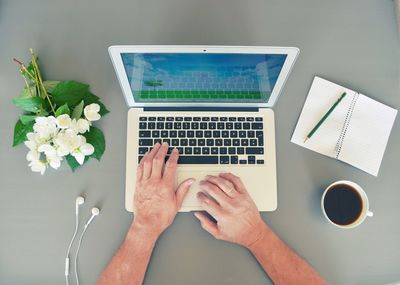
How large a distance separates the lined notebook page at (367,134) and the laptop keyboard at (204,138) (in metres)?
0.24

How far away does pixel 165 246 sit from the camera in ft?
2.85

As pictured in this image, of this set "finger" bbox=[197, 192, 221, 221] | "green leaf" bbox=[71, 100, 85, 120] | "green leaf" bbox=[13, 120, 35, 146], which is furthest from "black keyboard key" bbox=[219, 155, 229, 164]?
"green leaf" bbox=[13, 120, 35, 146]

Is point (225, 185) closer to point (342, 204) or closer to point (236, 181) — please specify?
point (236, 181)

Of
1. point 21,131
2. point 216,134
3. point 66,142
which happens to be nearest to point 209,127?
point 216,134

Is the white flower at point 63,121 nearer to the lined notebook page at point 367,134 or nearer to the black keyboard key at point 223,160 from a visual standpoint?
the black keyboard key at point 223,160

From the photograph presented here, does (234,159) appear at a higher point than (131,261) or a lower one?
higher

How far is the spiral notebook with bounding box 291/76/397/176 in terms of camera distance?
92 cm

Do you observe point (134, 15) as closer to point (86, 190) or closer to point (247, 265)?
point (86, 190)

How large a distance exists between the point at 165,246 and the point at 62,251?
0.26m

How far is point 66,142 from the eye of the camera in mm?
748

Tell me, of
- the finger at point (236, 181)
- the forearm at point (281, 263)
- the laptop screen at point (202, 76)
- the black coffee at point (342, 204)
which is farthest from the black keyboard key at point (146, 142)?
the black coffee at point (342, 204)

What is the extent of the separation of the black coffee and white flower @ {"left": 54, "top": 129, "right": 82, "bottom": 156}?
62cm

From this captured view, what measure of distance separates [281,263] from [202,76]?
1.61ft

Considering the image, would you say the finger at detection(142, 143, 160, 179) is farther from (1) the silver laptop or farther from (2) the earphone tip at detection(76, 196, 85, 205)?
(2) the earphone tip at detection(76, 196, 85, 205)
